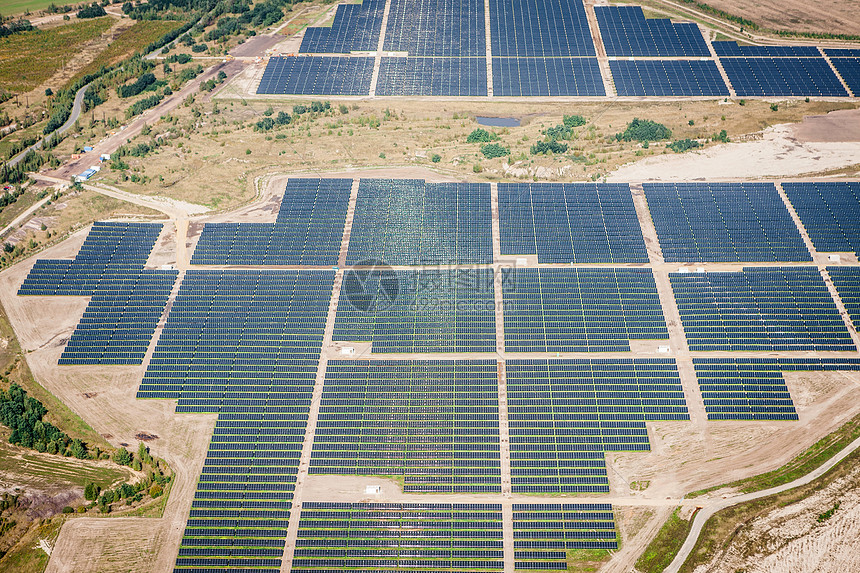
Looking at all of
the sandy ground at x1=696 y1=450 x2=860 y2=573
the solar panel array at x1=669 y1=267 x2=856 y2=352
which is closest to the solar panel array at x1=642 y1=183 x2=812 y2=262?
the solar panel array at x1=669 y1=267 x2=856 y2=352

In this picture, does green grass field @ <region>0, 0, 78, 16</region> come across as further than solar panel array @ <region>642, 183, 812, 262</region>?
Yes

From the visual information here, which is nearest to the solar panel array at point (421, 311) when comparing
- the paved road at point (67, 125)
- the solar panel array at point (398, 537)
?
the solar panel array at point (398, 537)

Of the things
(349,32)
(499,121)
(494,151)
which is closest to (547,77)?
(499,121)

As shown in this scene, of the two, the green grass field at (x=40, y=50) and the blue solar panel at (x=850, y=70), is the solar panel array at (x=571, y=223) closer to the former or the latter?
the blue solar panel at (x=850, y=70)

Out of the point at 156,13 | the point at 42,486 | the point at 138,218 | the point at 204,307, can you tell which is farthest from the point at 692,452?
the point at 156,13

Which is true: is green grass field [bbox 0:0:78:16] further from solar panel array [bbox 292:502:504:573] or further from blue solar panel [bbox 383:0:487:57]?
solar panel array [bbox 292:502:504:573]

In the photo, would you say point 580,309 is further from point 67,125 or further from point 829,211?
point 67,125
